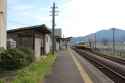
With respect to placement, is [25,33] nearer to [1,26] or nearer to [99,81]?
[1,26]

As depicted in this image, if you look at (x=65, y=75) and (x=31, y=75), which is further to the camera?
(x=65, y=75)

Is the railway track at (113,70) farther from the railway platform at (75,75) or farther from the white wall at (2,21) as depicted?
the white wall at (2,21)

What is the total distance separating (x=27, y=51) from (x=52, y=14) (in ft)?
146

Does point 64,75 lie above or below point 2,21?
below

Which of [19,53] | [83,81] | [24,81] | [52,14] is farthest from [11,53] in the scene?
[52,14]

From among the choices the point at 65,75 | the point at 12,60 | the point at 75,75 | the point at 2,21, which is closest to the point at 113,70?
the point at 75,75

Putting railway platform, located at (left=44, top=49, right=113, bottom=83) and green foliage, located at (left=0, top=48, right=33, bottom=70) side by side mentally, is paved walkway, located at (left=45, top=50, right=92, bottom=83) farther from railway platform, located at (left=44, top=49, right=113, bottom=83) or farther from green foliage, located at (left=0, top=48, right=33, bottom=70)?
green foliage, located at (left=0, top=48, right=33, bottom=70)

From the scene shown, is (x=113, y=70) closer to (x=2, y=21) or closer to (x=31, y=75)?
(x=2, y=21)

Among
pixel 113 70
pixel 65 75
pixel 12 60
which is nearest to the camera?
pixel 12 60

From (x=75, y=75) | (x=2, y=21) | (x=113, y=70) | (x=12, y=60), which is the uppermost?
(x=2, y=21)

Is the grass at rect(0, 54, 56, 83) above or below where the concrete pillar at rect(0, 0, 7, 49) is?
below

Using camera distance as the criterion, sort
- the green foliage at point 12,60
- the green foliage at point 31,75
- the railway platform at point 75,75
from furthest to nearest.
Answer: the green foliage at point 12,60 → the railway platform at point 75,75 → the green foliage at point 31,75

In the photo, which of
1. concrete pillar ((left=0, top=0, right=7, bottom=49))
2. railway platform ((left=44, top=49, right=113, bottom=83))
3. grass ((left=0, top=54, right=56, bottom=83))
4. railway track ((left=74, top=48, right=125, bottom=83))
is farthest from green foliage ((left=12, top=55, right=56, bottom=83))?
concrete pillar ((left=0, top=0, right=7, bottom=49))

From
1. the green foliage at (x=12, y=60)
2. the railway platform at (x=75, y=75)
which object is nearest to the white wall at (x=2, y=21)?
the railway platform at (x=75, y=75)
